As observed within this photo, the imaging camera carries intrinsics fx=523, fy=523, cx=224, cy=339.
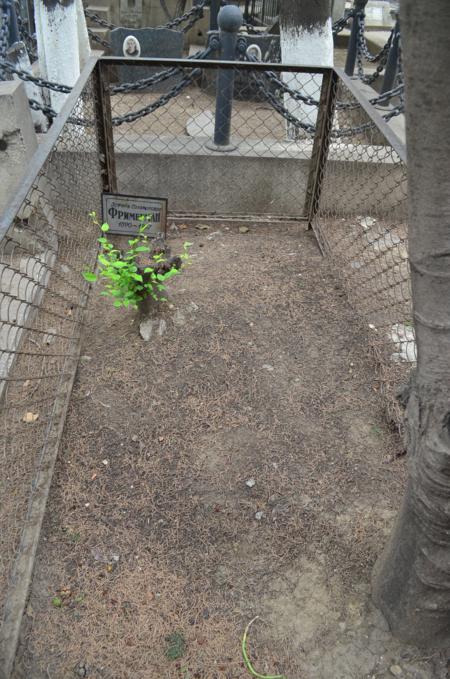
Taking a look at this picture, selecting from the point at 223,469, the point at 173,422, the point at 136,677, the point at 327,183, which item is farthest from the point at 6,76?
the point at 136,677

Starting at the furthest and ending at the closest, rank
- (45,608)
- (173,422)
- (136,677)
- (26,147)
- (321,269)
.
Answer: (321,269)
(26,147)
(173,422)
(45,608)
(136,677)

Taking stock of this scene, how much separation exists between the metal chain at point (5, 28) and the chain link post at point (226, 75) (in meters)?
1.81

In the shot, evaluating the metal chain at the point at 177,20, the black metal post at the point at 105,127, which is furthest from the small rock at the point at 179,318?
the metal chain at the point at 177,20

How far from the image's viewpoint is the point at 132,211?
3.70 m

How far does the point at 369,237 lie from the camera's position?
13.6 ft

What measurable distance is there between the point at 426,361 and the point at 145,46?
7.25 meters

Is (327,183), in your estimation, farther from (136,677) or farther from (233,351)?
(136,677)

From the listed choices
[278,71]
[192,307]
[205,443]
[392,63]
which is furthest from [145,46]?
[205,443]

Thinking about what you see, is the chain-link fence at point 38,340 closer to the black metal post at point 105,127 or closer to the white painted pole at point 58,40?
the black metal post at point 105,127

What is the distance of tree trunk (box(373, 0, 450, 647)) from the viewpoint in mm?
942

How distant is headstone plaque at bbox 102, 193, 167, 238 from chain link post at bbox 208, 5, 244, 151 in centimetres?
95

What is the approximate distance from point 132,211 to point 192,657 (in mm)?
2824

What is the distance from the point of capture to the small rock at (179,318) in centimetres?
306

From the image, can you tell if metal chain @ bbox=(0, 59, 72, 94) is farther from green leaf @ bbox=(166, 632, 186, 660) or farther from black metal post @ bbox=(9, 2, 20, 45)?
green leaf @ bbox=(166, 632, 186, 660)
